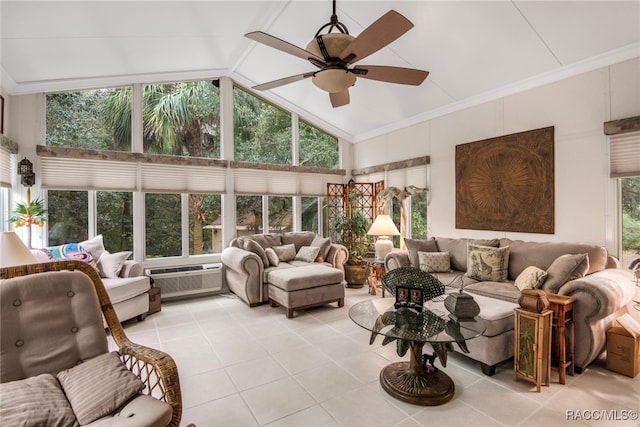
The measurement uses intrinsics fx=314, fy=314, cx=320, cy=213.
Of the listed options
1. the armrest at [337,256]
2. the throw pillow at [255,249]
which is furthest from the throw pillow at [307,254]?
the throw pillow at [255,249]

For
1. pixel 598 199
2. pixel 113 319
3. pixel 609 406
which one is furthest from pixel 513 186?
pixel 113 319

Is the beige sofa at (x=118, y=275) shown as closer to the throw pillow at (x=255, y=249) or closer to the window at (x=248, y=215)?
the throw pillow at (x=255, y=249)

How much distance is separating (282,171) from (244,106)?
1.37 m

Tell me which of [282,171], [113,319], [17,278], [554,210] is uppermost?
[282,171]

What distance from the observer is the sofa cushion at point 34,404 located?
128 cm

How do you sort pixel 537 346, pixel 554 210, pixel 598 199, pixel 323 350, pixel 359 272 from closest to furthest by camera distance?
pixel 537 346 < pixel 323 350 < pixel 598 199 < pixel 554 210 < pixel 359 272

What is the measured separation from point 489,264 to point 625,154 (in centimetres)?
169

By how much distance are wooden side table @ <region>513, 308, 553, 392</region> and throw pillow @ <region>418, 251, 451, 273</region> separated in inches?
67.4

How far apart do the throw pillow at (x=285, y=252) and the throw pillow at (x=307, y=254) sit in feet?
0.29

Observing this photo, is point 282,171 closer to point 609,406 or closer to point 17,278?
point 17,278

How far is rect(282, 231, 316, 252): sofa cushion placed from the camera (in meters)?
5.69

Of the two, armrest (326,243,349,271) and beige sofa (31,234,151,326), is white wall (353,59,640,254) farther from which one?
beige sofa (31,234,151,326)

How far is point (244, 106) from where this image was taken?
5.83 metres

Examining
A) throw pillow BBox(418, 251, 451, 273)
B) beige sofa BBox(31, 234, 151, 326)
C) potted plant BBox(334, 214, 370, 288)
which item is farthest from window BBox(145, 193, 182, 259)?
throw pillow BBox(418, 251, 451, 273)
